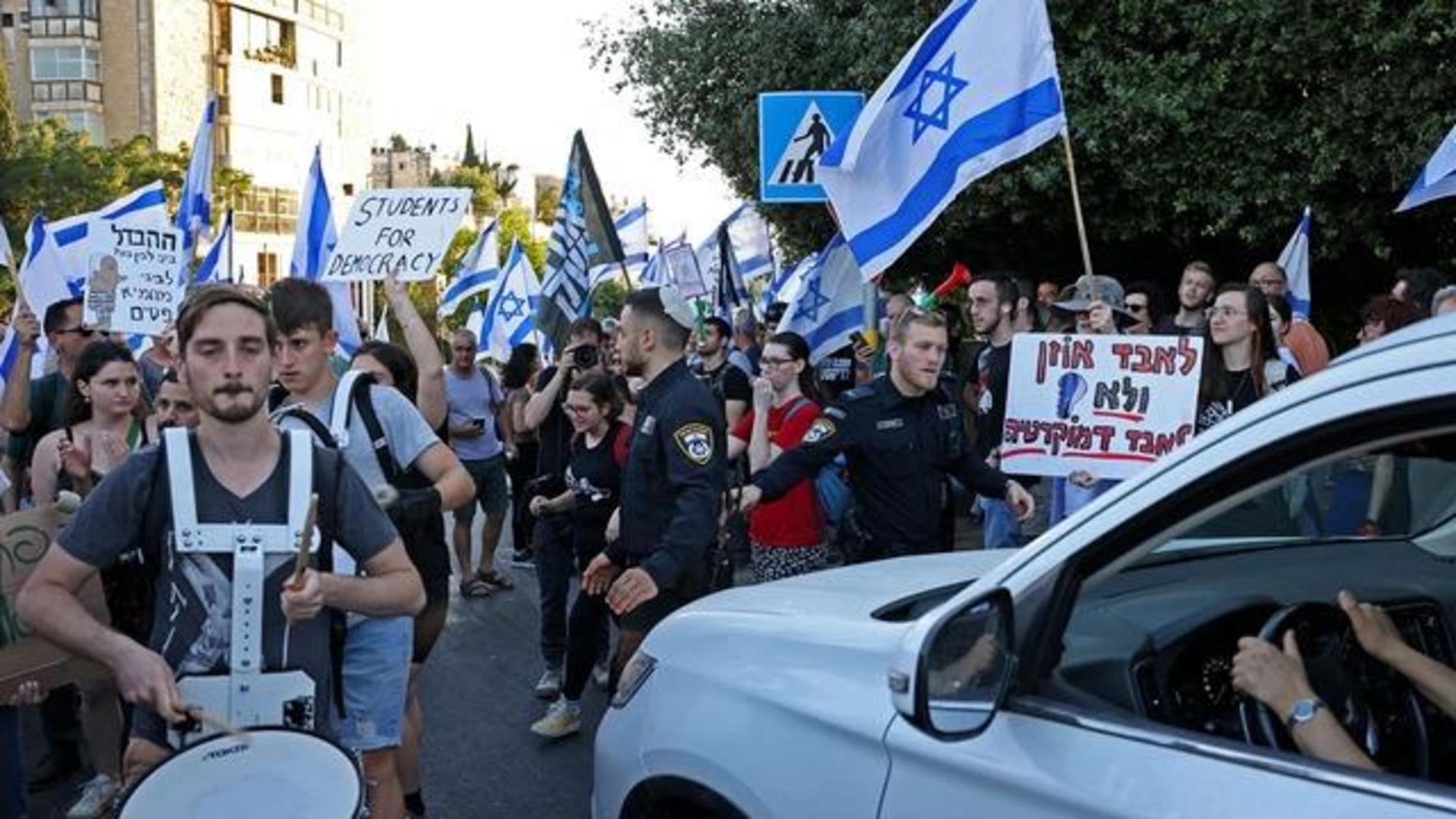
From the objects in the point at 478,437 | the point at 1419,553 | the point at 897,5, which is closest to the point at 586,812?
the point at 1419,553

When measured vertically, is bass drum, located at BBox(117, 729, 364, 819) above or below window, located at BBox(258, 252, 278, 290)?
below

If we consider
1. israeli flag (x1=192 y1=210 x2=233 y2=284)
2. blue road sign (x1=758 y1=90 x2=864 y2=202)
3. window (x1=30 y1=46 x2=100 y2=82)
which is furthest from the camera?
window (x1=30 y1=46 x2=100 y2=82)

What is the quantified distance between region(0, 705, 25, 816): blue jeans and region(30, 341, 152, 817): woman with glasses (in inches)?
16.2

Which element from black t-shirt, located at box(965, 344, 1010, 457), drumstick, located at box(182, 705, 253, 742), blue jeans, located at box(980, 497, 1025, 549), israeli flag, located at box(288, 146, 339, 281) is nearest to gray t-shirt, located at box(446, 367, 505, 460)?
israeli flag, located at box(288, 146, 339, 281)

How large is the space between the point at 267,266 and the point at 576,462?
202 ft

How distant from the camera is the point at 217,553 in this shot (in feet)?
9.33

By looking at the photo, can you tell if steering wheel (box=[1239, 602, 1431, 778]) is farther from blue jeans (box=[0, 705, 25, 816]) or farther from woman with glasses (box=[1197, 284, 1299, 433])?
blue jeans (box=[0, 705, 25, 816])

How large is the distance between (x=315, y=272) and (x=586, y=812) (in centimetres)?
648

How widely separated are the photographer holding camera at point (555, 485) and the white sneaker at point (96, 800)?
1975 mm

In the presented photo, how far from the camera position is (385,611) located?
3.01m

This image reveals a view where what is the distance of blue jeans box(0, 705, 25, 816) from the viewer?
4.10 metres

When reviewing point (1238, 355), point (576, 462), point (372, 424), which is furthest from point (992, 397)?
point (372, 424)

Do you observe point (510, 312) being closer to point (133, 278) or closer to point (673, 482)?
point (133, 278)

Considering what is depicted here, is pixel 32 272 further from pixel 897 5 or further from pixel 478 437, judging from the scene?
pixel 897 5
